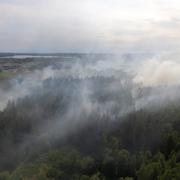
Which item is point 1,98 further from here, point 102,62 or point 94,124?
point 102,62

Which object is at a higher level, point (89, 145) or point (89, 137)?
point (89, 137)

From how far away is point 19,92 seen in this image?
103 metres

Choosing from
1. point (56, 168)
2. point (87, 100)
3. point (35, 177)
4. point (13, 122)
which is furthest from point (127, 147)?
point (87, 100)

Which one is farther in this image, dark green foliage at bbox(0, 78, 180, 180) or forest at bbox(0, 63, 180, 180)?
forest at bbox(0, 63, 180, 180)

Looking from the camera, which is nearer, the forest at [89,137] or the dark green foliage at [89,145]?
the dark green foliage at [89,145]

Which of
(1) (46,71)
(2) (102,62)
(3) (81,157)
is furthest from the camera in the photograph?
(2) (102,62)

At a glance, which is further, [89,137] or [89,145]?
[89,137]

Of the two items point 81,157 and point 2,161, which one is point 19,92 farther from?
point 81,157

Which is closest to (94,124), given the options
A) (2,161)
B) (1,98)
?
(2,161)

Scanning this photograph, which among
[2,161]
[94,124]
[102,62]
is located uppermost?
[102,62]

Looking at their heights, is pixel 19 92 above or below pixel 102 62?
below

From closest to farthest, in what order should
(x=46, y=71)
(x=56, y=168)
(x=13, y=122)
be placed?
1. (x=56, y=168)
2. (x=13, y=122)
3. (x=46, y=71)

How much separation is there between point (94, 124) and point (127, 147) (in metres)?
10.1

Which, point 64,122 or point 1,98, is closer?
point 64,122
